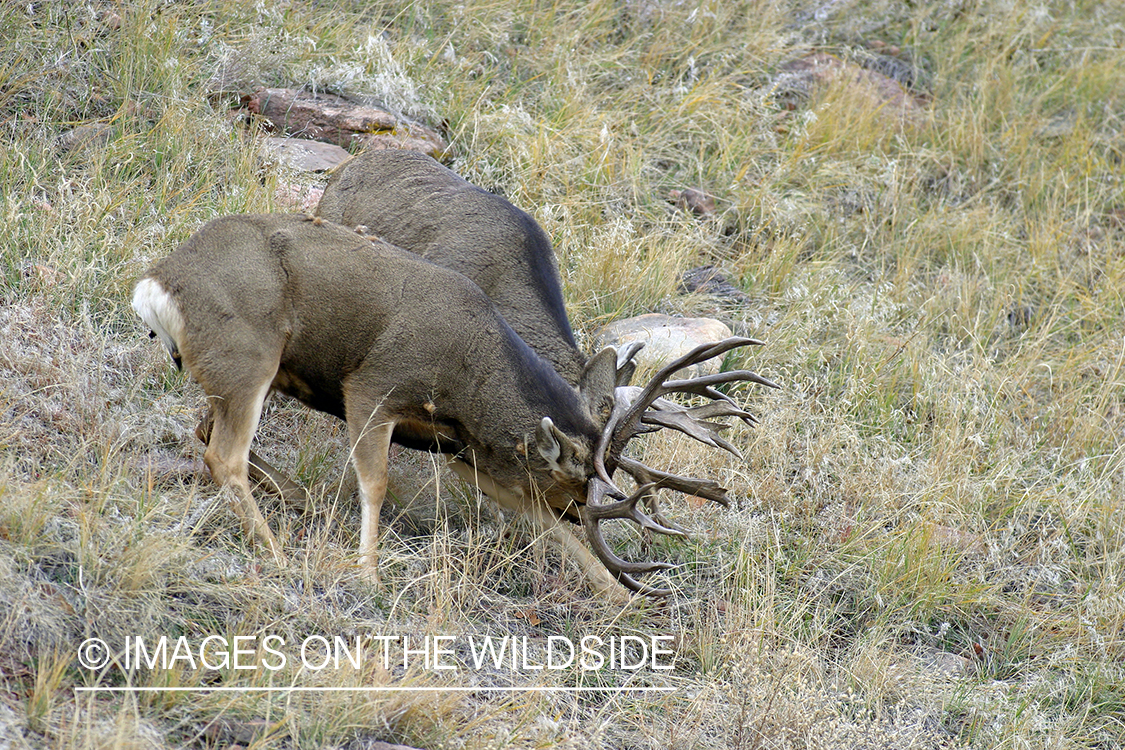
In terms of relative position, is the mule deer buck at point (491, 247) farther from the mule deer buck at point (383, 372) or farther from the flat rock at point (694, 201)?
the flat rock at point (694, 201)

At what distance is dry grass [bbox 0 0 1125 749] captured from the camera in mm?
3953

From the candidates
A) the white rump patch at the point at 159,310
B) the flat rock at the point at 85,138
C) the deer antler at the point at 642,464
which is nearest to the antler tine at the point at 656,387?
the deer antler at the point at 642,464

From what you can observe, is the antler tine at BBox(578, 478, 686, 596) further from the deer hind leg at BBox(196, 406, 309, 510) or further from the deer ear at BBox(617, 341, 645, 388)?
the deer hind leg at BBox(196, 406, 309, 510)

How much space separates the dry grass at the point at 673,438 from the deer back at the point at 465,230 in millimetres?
698

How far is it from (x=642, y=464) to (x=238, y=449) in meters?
1.69

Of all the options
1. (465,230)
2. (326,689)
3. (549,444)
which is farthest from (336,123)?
(326,689)

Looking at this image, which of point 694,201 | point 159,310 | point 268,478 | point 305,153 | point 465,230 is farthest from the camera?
point 694,201

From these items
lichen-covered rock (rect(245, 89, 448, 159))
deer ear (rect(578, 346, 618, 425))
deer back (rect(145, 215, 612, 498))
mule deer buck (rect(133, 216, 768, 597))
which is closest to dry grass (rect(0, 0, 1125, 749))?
lichen-covered rock (rect(245, 89, 448, 159))

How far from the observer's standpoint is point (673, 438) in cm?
591

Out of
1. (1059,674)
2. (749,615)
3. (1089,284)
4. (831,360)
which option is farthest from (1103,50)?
(749,615)

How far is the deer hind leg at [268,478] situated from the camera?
4.91 m

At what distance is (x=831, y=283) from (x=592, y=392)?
10.1 ft

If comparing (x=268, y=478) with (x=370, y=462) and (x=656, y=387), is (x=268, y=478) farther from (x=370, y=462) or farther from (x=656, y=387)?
(x=656, y=387)

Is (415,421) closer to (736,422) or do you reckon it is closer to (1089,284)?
(736,422)
